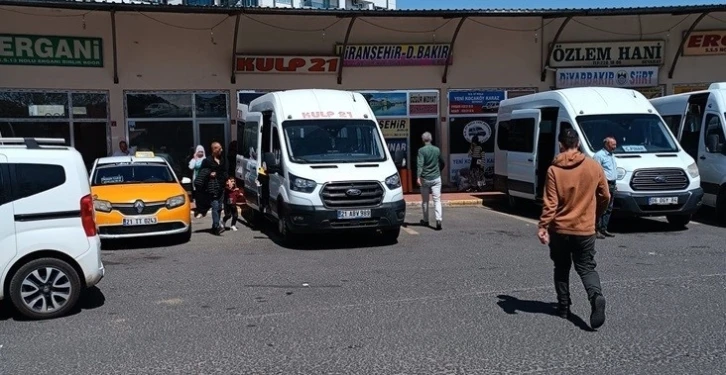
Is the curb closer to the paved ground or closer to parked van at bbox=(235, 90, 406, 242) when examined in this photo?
parked van at bbox=(235, 90, 406, 242)

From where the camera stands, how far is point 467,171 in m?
20.4

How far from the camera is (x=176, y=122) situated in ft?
61.5

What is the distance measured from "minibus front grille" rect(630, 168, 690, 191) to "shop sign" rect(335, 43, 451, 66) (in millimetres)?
9044

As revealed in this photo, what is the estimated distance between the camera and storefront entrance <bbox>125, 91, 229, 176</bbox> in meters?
18.4

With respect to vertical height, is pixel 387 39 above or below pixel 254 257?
above

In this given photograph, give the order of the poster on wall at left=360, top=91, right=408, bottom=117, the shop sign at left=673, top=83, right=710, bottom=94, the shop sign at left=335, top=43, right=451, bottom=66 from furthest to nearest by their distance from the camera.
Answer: the shop sign at left=673, top=83, right=710, bottom=94 → the poster on wall at left=360, top=91, right=408, bottom=117 → the shop sign at left=335, top=43, right=451, bottom=66

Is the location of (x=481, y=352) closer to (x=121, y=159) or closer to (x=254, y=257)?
(x=254, y=257)

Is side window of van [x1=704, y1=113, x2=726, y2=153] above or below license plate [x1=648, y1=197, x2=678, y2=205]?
above

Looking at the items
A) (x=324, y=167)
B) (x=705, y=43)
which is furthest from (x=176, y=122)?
(x=705, y=43)

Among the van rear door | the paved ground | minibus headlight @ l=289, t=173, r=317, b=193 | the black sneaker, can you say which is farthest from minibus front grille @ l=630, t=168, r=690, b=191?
the black sneaker

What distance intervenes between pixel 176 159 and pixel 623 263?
42.1ft

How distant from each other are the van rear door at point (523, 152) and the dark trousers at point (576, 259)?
→ 8.18 meters

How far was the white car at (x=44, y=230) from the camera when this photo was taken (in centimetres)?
688

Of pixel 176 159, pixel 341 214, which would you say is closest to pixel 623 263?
pixel 341 214
